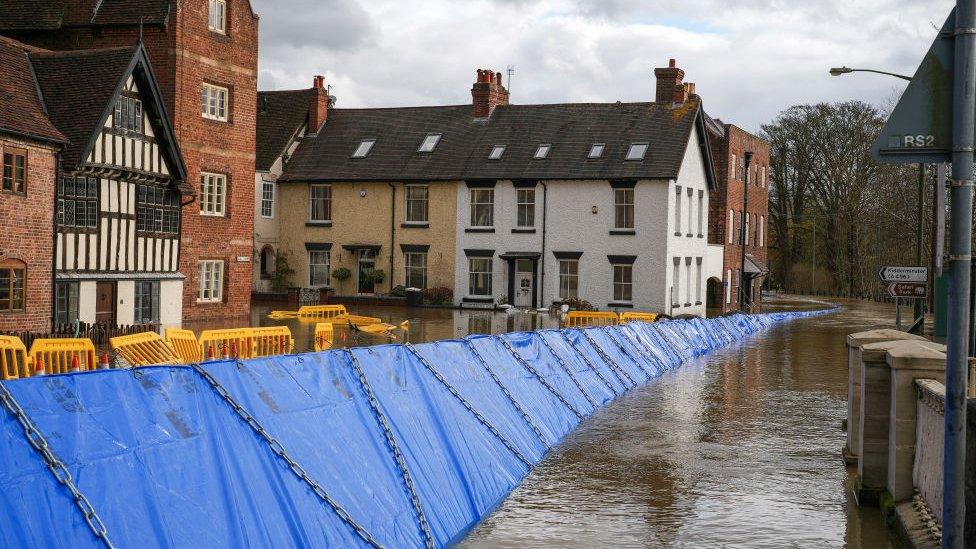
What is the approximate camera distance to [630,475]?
1420 centimetres

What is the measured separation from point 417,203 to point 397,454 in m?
39.0

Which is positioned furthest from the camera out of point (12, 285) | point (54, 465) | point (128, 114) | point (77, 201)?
point (128, 114)

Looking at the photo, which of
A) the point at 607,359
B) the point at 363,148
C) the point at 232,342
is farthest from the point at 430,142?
the point at 232,342

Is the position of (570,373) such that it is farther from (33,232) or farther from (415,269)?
(415,269)

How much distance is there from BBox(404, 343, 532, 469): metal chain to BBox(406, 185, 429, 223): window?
1404 inches

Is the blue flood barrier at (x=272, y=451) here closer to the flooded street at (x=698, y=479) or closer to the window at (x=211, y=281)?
the flooded street at (x=698, y=479)

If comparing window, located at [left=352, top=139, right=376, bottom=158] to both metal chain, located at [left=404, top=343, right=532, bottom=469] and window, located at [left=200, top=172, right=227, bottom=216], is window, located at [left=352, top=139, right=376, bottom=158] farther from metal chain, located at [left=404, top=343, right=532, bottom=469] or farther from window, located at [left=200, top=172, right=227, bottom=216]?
metal chain, located at [left=404, top=343, right=532, bottom=469]

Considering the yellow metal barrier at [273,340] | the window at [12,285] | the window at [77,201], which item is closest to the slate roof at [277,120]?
the window at [77,201]

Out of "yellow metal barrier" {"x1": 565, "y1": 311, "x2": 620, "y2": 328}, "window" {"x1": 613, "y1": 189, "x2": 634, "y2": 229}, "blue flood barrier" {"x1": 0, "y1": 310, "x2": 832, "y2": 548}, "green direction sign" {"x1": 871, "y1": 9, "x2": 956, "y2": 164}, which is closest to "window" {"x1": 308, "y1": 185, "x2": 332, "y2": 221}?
"window" {"x1": 613, "y1": 189, "x2": 634, "y2": 229}

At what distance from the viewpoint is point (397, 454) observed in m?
11.3

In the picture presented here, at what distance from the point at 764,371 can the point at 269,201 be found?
30.6m

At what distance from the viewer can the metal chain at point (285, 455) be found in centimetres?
939

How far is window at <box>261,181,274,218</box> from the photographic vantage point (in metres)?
51.2

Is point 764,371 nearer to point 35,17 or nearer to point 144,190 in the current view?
point 144,190
